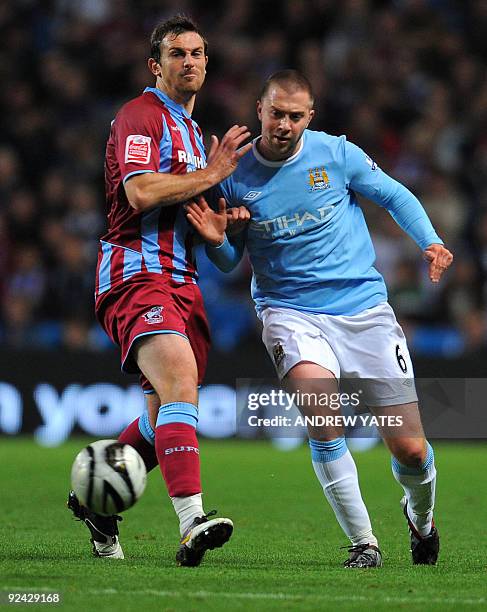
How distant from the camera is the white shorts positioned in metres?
5.89

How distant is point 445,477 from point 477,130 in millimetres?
5955

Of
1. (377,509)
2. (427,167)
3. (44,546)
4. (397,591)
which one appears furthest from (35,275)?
(397,591)

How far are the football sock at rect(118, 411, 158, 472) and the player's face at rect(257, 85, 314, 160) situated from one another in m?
1.51

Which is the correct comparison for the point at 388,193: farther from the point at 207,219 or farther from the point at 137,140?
the point at 137,140

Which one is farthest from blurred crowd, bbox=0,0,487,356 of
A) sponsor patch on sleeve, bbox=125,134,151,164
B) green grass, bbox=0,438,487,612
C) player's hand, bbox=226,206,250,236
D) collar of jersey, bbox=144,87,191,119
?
sponsor patch on sleeve, bbox=125,134,151,164

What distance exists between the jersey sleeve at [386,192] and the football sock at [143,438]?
1578mm

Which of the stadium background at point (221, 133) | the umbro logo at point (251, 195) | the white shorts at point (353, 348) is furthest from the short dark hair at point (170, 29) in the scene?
the stadium background at point (221, 133)

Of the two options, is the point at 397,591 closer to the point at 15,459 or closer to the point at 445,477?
the point at 445,477

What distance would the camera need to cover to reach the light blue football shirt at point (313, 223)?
6059 mm

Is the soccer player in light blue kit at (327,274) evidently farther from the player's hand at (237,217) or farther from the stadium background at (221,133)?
the stadium background at (221,133)

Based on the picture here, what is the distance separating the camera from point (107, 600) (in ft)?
14.7

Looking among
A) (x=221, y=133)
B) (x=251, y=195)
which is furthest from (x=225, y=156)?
(x=221, y=133)

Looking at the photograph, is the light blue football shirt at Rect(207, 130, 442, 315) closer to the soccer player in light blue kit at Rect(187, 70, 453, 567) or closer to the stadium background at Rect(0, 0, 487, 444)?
the soccer player in light blue kit at Rect(187, 70, 453, 567)

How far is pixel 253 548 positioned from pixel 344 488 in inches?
31.1
